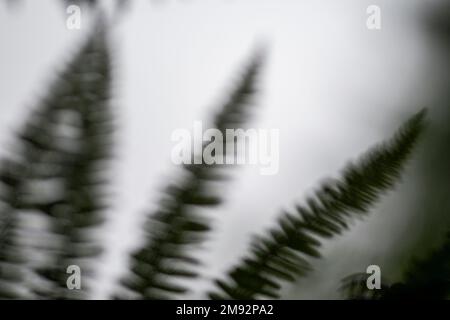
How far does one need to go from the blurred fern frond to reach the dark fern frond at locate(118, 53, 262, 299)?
29 mm

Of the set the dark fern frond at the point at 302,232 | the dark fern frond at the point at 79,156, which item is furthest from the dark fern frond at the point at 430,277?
the dark fern frond at the point at 79,156

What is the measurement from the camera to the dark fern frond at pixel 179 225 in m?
0.24

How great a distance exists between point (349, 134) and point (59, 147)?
0.32 m

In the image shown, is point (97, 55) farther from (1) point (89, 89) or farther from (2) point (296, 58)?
(2) point (296, 58)

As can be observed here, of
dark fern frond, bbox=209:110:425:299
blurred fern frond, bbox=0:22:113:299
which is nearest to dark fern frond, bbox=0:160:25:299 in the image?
blurred fern frond, bbox=0:22:113:299

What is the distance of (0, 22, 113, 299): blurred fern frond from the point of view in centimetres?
24

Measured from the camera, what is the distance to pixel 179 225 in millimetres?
244

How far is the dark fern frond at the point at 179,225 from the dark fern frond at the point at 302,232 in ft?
0.09

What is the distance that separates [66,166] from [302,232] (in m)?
0.13

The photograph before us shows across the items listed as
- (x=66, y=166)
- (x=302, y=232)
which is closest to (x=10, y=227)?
(x=66, y=166)
